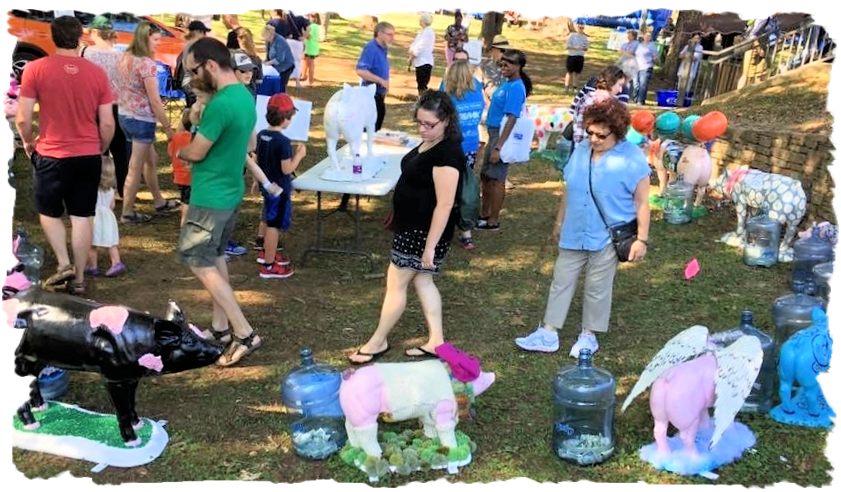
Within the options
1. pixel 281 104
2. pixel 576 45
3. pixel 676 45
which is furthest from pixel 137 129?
pixel 676 45

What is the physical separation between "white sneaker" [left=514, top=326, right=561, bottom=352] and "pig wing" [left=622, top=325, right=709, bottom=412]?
115 cm

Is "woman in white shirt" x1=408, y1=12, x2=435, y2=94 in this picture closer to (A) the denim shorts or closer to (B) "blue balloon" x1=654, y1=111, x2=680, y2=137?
(B) "blue balloon" x1=654, y1=111, x2=680, y2=137

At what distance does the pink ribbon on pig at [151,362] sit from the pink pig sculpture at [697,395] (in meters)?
2.14

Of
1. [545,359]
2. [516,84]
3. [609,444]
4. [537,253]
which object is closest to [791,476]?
[609,444]

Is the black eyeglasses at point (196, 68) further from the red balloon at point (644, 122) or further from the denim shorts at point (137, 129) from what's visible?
the red balloon at point (644, 122)

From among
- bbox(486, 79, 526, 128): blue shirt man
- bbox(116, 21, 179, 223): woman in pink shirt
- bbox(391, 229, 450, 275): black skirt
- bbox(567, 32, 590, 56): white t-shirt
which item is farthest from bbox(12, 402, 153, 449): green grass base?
bbox(567, 32, 590, 56): white t-shirt

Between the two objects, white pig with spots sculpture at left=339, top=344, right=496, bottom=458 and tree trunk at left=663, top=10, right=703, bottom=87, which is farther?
tree trunk at left=663, top=10, right=703, bottom=87

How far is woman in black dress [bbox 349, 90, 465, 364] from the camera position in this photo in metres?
3.87

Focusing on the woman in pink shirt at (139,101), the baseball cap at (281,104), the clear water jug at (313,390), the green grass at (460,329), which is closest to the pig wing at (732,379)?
the green grass at (460,329)

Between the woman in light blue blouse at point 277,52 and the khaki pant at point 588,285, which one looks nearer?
the khaki pant at point 588,285

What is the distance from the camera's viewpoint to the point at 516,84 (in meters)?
6.19

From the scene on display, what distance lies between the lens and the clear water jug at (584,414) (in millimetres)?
3445

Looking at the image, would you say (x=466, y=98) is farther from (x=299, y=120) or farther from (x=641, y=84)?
(x=641, y=84)

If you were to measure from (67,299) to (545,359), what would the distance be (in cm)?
268
